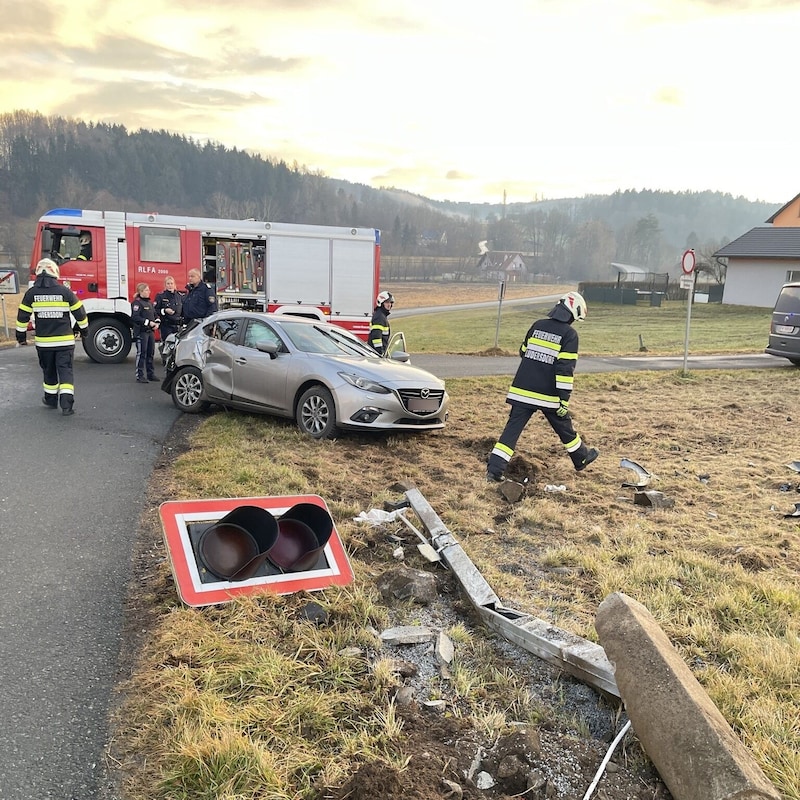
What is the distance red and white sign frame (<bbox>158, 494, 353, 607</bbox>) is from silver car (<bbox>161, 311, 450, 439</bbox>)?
3096 mm

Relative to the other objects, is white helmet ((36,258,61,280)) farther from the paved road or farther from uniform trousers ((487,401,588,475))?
uniform trousers ((487,401,588,475))

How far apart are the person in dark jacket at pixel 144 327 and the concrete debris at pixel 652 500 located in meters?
8.31

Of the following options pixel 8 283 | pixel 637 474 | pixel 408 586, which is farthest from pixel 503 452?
pixel 8 283

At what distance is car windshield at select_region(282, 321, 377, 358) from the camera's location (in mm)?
7844

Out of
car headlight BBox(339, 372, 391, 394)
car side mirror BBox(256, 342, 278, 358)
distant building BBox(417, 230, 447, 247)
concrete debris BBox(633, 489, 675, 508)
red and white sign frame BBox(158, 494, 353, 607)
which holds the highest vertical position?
distant building BBox(417, 230, 447, 247)

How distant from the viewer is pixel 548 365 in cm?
628

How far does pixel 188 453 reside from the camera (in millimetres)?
6570

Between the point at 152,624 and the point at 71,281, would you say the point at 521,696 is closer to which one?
the point at 152,624

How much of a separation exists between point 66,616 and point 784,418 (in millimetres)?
9842

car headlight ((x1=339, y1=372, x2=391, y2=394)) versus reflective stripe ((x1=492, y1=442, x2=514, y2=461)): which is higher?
car headlight ((x1=339, y1=372, x2=391, y2=394))

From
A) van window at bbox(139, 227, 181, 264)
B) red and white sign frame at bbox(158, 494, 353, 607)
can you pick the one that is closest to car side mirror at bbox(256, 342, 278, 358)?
red and white sign frame at bbox(158, 494, 353, 607)

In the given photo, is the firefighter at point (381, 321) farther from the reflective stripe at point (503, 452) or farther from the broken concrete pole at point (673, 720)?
the broken concrete pole at point (673, 720)

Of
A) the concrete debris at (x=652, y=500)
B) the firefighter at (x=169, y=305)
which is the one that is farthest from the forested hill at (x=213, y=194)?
the concrete debris at (x=652, y=500)

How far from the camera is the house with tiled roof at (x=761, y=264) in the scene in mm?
39031
